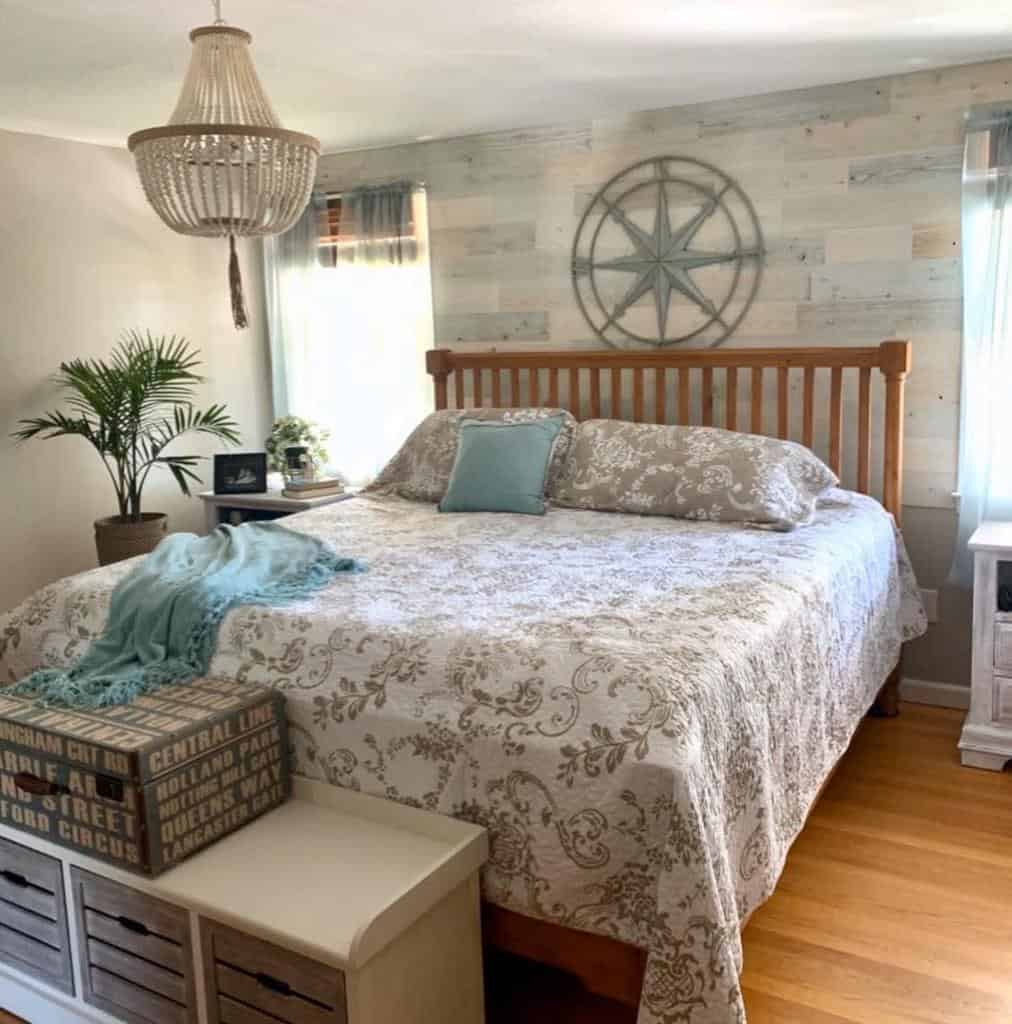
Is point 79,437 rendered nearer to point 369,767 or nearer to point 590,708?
point 369,767

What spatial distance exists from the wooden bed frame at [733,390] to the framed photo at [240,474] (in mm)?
857

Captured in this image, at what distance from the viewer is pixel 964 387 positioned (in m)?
3.40

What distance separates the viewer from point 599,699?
1.83m

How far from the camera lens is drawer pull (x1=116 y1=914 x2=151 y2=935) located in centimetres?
185

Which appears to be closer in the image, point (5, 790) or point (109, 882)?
point (109, 882)

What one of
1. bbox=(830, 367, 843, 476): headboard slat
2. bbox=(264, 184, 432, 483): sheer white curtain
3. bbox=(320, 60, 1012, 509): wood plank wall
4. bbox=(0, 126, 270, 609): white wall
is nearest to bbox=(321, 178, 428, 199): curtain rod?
bbox=(264, 184, 432, 483): sheer white curtain

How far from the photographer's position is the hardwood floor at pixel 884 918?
2.07 m

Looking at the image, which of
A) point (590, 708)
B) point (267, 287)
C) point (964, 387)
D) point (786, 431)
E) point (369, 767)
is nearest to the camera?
point (590, 708)

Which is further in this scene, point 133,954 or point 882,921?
point 882,921

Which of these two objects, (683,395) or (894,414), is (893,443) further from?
(683,395)

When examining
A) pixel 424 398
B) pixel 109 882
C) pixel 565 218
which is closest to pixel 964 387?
pixel 565 218

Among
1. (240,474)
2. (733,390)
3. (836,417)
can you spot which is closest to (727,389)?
(733,390)

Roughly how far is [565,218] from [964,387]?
1657 mm

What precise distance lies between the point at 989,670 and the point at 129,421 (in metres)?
3.30
